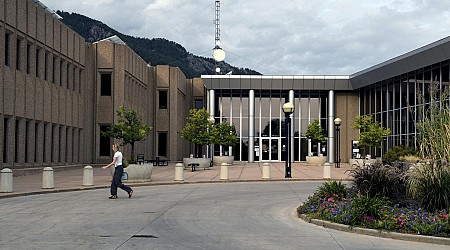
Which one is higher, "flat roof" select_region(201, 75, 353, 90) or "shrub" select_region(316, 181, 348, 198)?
"flat roof" select_region(201, 75, 353, 90)

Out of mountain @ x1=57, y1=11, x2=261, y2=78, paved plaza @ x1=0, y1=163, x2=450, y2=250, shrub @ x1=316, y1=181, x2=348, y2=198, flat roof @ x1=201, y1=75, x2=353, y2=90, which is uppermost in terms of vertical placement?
mountain @ x1=57, y1=11, x2=261, y2=78

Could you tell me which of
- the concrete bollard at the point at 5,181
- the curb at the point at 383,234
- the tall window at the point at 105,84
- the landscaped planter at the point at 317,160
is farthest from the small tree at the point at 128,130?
the landscaped planter at the point at 317,160

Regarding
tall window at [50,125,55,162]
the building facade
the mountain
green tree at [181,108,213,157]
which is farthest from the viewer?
the mountain

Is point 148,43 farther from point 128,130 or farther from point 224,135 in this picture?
point 128,130

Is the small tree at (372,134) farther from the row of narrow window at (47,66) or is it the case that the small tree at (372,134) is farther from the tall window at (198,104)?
the tall window at (198,104)

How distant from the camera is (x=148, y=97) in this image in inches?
2309

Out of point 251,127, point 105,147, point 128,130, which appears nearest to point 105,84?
point 105,147

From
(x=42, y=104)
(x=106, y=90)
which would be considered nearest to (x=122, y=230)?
(x=42, y=104)

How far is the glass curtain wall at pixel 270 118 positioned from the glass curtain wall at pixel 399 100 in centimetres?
566

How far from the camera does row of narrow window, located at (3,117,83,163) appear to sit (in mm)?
31469

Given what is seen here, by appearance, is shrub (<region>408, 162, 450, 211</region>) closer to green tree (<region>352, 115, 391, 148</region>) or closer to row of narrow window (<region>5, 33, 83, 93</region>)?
row of narrow window (<region>5, 33, 83, 93</region>)

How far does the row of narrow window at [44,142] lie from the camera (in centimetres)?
3147

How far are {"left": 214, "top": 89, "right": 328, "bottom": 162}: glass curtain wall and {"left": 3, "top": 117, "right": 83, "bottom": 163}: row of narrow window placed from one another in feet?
74.4

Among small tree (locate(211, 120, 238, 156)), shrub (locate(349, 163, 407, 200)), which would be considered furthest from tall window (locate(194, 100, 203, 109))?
shrub (locate(349, 163, 407, 200))
